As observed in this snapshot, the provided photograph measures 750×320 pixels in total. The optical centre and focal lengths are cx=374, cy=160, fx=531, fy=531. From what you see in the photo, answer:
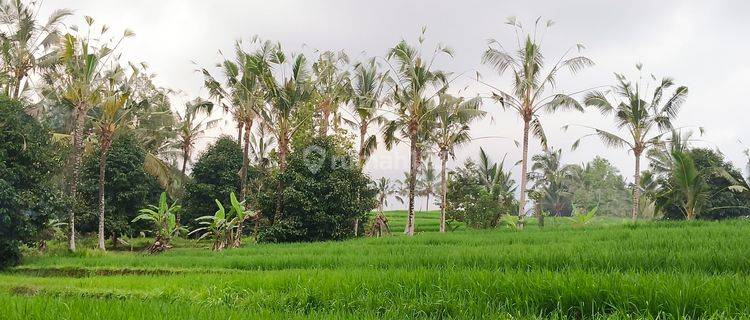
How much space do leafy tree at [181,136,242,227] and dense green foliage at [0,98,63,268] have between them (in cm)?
983

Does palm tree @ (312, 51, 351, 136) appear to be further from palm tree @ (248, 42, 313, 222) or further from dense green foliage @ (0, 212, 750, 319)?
dense green foliage @ (0, 212, 750, 319)

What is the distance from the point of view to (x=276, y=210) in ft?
62.8

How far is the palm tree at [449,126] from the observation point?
19.3 m

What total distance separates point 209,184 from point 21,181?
11292 millimetres

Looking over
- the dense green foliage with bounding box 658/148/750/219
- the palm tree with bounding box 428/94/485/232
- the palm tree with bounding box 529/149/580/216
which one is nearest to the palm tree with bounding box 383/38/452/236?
the palm tree with bounding box 428/94/485/232

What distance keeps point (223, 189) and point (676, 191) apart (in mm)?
18729

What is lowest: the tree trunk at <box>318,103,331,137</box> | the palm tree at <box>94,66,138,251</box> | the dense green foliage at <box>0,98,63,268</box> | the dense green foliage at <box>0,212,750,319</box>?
the dense green foliage at <box>0,212,750,319</box>

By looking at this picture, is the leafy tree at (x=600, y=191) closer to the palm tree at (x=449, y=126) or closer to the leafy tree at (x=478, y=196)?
the leafy tree at (x=478, y=196)

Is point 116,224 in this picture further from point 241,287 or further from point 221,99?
point 241,287

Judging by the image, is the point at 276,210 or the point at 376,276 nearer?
the point at 376,276

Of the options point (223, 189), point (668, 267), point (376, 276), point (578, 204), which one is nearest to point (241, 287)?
point (376, 276)

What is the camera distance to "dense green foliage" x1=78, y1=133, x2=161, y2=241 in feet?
67.4

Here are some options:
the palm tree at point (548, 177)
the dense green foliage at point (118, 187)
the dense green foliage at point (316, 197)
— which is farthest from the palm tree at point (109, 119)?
the palm tree at point (548, 177)

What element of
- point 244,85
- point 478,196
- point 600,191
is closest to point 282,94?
point 244,85
